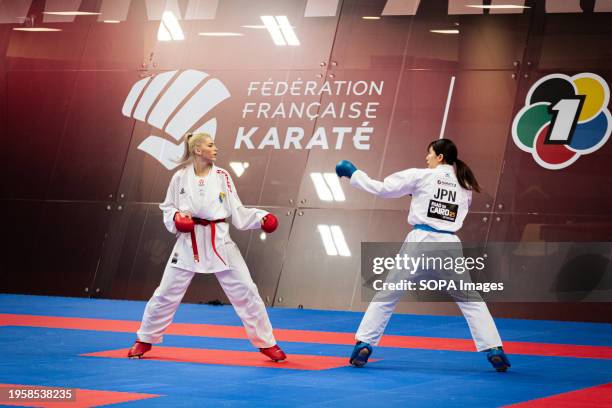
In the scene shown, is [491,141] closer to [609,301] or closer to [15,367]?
[609,301]

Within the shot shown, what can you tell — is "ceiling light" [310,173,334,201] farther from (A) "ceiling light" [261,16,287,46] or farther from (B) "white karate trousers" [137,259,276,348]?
(B) "white karate trousers" [137,259,276,348]

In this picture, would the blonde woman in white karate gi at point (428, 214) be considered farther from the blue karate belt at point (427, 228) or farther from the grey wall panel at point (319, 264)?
the grey wall panel at point (319, 264)

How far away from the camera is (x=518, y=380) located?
23.9ft

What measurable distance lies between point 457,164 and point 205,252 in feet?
6.78

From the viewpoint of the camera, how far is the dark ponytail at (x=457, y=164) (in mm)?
8086

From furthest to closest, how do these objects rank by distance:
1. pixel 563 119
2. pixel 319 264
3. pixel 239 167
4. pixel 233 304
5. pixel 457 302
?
pixel 239 167 → pixel 319 264 → pixel 563 119 → pixel 233 304 → pixel 457 302

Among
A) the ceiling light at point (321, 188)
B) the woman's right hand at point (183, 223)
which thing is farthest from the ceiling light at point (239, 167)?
the woman's right hand at point (183, 223)

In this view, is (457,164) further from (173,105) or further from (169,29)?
(169,29)

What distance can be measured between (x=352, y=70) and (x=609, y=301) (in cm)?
450

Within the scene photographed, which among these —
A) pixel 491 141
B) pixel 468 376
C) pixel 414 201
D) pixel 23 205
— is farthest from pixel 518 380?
pixel 23 205

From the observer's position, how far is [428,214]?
7.98 meters

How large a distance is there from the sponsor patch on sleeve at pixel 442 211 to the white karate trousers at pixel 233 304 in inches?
58.0

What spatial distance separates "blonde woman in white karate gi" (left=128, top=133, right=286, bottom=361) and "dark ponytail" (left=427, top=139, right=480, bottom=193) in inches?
55.3

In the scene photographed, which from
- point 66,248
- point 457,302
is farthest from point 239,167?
point 457,302
